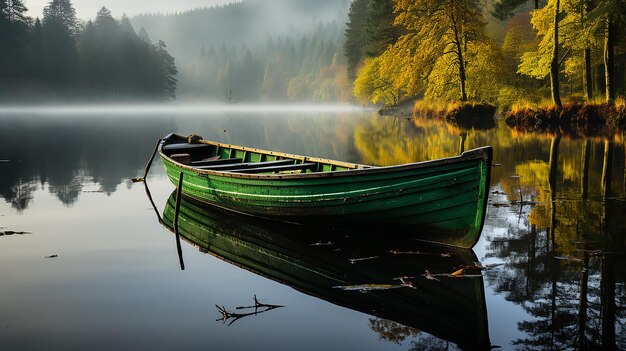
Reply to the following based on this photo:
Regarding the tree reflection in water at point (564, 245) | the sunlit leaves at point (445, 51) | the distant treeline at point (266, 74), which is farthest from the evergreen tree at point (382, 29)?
the distant treeline at point (266, 74)

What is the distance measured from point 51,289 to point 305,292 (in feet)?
12.4

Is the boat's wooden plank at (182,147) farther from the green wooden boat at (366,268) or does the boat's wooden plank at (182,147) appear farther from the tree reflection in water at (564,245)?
the tree reflection in water at (564,245)

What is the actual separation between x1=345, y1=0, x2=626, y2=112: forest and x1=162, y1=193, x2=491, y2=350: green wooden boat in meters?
24.1

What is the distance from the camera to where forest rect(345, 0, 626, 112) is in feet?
109

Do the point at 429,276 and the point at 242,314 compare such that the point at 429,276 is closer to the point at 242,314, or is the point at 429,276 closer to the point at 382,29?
the point at 242,314

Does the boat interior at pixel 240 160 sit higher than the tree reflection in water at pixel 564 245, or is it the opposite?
the boat interior at pixel 240 160

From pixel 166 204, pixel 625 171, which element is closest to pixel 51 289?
pixel 166 204

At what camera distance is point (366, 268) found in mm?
8867

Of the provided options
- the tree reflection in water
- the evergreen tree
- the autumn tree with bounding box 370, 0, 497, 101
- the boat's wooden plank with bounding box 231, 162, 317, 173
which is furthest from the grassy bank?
the evergreen tree

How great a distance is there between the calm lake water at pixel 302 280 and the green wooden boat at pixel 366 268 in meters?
0.03

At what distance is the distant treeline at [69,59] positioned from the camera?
8425cm

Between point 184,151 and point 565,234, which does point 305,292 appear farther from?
point 184,151

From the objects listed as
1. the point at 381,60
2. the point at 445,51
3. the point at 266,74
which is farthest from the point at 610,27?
the point at 266,74

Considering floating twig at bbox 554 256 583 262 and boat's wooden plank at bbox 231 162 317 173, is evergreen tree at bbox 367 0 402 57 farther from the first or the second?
floating twig at bbox 554 256 583 262
